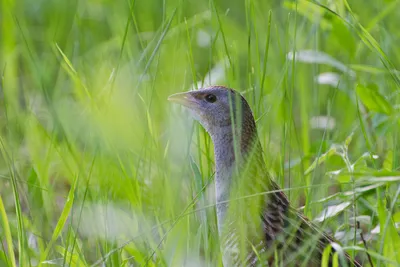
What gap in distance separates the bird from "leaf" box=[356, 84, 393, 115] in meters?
0.46

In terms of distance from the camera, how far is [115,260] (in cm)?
320

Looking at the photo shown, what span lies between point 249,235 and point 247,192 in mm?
196

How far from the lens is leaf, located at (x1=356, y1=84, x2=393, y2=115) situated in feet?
12.1

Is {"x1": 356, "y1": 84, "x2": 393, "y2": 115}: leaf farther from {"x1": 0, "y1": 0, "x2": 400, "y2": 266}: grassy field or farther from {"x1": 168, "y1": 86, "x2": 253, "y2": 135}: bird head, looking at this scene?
{"x1": 168, "y1": 86, "x2": 253, "y2": 135}: bird head

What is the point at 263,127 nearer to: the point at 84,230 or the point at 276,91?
the point at 276,91

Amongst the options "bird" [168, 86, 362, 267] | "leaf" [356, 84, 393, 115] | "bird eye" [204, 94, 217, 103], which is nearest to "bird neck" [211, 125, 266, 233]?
"bird" [168, 86, 362, 267]

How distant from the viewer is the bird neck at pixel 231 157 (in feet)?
11.1

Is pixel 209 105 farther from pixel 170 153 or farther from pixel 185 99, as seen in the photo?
pixel 170 153

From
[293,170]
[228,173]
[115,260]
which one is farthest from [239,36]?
[115,260]

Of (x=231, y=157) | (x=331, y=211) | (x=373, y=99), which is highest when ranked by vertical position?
(x=373, y=99)

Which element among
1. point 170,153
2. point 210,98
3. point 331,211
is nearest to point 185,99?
point 210,98

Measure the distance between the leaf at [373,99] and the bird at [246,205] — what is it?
46 centimetres

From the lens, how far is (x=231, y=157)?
347 cm

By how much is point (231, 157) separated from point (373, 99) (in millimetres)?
593
